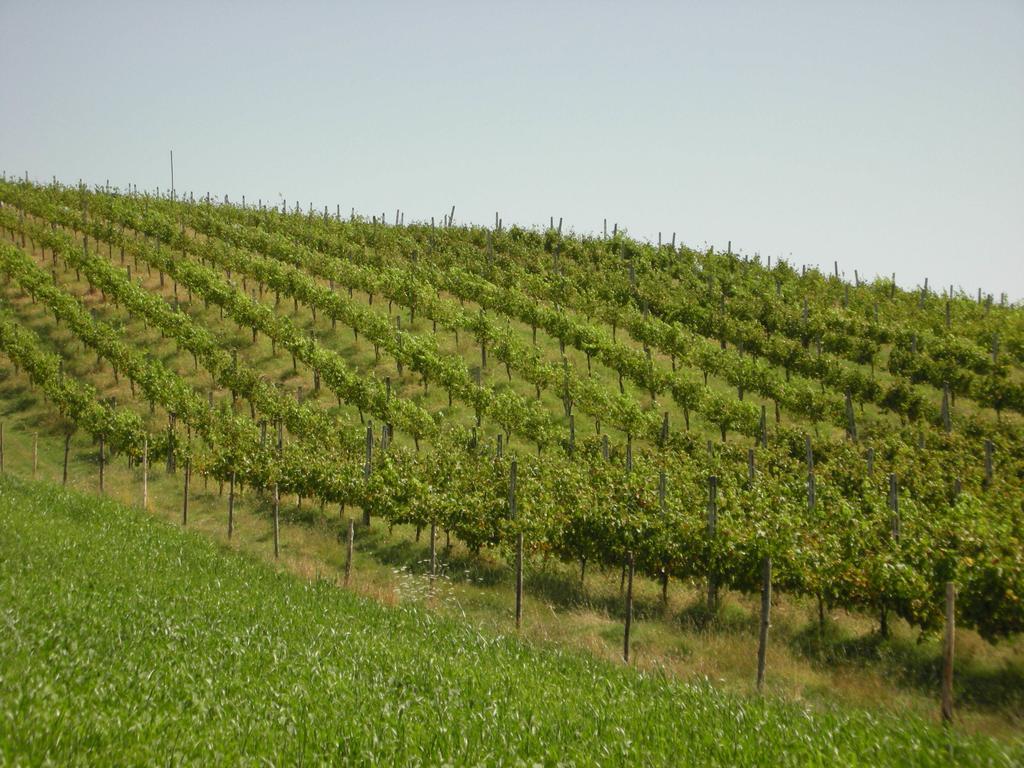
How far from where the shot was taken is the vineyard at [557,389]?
67.3 feet

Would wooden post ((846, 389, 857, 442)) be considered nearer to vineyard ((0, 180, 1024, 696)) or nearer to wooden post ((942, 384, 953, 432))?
vineyard ((0, 180, 1024, 696))

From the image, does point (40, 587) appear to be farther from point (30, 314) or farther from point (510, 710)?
point (30, 314)

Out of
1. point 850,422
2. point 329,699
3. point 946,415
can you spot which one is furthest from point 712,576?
point 946,415

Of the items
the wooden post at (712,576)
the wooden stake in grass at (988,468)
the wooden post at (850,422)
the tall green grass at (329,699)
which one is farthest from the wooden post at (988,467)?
the tall green grass at (329,699)

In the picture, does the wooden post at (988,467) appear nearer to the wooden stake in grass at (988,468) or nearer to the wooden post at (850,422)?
the wooden stake in grass at (988,468)

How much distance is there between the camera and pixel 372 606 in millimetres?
15805

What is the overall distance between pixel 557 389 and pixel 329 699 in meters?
34.1

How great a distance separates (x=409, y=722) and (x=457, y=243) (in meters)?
61.6

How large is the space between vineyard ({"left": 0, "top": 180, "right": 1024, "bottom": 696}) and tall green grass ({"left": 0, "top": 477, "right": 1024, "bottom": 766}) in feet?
20.3

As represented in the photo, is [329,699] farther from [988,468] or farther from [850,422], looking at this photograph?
[850,422]

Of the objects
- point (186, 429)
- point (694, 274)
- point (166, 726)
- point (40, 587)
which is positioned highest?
point (694, 274)

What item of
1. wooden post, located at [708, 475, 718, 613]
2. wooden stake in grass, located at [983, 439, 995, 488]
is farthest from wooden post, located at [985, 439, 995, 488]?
wooden post, located at [708, 475, 718, 613]

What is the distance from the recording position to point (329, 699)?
9.23 meters

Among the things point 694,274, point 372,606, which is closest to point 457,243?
point 694,274
